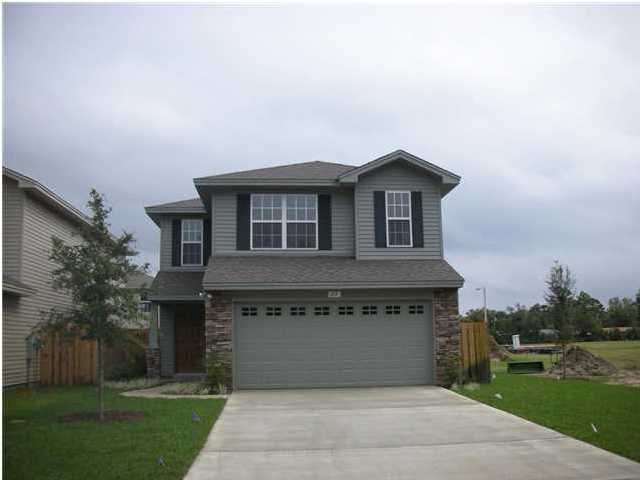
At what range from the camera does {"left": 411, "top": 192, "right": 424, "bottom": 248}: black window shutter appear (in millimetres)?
17516

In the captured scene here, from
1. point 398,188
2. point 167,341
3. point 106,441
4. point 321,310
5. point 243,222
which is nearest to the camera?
point 106,441

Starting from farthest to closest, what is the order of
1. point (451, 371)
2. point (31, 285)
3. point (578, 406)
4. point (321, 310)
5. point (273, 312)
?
point (31, 285) → point (321, 310) → point (273, 312) → point (451, 371) → point (578, 406)

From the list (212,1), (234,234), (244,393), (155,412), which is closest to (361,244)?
(234,234)

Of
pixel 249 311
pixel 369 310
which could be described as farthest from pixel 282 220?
pixel 369 310

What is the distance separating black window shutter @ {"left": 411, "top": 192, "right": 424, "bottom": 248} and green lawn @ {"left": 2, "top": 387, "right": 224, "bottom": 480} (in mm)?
7137

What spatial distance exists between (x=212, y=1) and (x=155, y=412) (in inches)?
306

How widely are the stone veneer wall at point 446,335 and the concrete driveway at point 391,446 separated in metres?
2.70

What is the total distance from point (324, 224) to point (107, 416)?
8018mm

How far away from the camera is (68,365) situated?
63.5ft

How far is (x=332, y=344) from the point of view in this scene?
16266mm

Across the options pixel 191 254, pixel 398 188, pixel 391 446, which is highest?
pixel 398 188

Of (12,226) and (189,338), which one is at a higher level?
(12,226)

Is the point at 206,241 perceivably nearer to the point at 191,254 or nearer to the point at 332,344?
the point at 191,254

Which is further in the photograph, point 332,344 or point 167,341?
point 167,341
